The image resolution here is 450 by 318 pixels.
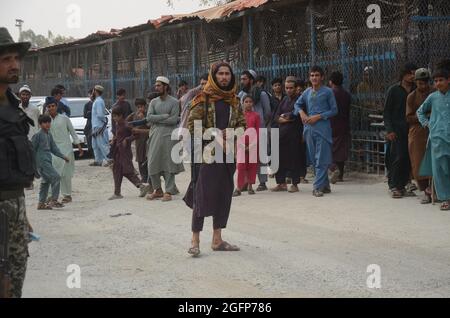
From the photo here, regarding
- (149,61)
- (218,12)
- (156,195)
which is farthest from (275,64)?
(149,61)

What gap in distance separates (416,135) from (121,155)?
4280 mm

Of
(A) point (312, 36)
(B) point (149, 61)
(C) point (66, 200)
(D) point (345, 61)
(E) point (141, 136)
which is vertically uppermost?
(A) point (312, 36)

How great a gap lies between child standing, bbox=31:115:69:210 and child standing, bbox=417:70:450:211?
16.1 ft

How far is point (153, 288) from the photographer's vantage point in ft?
17.4

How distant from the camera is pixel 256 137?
33.8 feet

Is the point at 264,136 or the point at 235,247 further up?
the point at 264,136

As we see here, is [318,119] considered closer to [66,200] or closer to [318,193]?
[318,193]

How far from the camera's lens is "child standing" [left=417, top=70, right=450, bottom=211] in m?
8.22

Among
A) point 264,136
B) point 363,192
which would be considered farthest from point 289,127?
point 363,192

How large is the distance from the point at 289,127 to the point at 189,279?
5.37m

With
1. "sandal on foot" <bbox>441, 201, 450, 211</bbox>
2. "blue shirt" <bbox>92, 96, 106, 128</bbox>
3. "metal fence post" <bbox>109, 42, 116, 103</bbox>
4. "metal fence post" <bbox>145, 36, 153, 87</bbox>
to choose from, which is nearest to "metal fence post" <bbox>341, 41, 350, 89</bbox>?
"sandal on foot" <bbox>441, 201, 450, 211</bbox>

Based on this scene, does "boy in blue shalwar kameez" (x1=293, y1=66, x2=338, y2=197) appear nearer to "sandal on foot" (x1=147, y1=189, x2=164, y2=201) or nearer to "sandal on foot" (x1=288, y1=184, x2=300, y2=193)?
"sandal on foot" (x1=288, y1=184, x2=300, y2=193)

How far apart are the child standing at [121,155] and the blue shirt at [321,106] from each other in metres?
2.61
